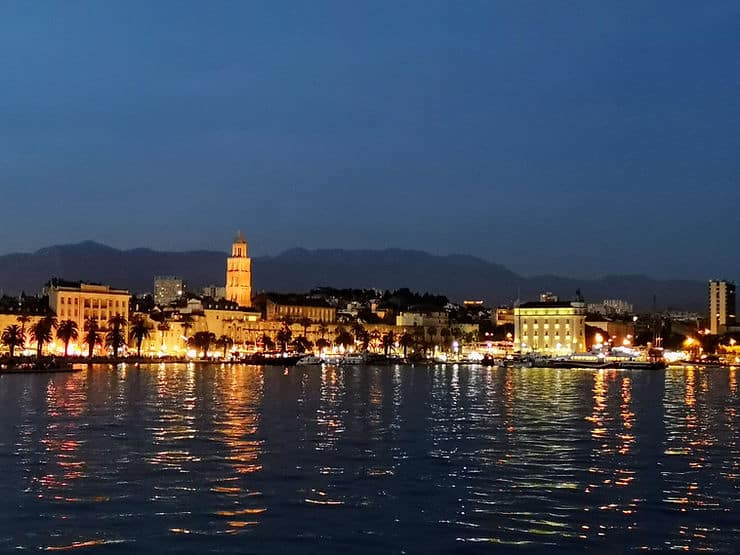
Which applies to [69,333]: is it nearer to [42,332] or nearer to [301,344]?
[42,332]

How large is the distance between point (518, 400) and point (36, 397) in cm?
2170

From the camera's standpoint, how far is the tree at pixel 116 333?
416 feet

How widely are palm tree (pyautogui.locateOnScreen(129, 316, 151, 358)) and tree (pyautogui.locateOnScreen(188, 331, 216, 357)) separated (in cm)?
592

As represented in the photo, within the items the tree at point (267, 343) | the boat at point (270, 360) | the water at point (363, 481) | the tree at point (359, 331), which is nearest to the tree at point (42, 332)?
the boat at point (270, 360)

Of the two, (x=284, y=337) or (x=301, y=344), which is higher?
(x=284, y=337)

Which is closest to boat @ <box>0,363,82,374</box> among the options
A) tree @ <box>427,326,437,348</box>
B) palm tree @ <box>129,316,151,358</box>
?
palm tree @ <box>129,316,151,358</box>

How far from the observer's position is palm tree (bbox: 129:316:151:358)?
134 m

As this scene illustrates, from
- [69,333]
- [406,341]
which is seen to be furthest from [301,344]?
[69,333]

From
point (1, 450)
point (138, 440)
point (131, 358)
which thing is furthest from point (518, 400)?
point (131, 358)

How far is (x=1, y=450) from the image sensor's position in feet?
88.1

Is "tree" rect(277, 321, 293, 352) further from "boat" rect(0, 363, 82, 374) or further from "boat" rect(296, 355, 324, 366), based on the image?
"boat" rect(0, 363, 82, 374)

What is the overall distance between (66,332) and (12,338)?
7430mm

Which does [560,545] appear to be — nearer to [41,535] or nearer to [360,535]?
[360,535]

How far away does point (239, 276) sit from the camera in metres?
177
